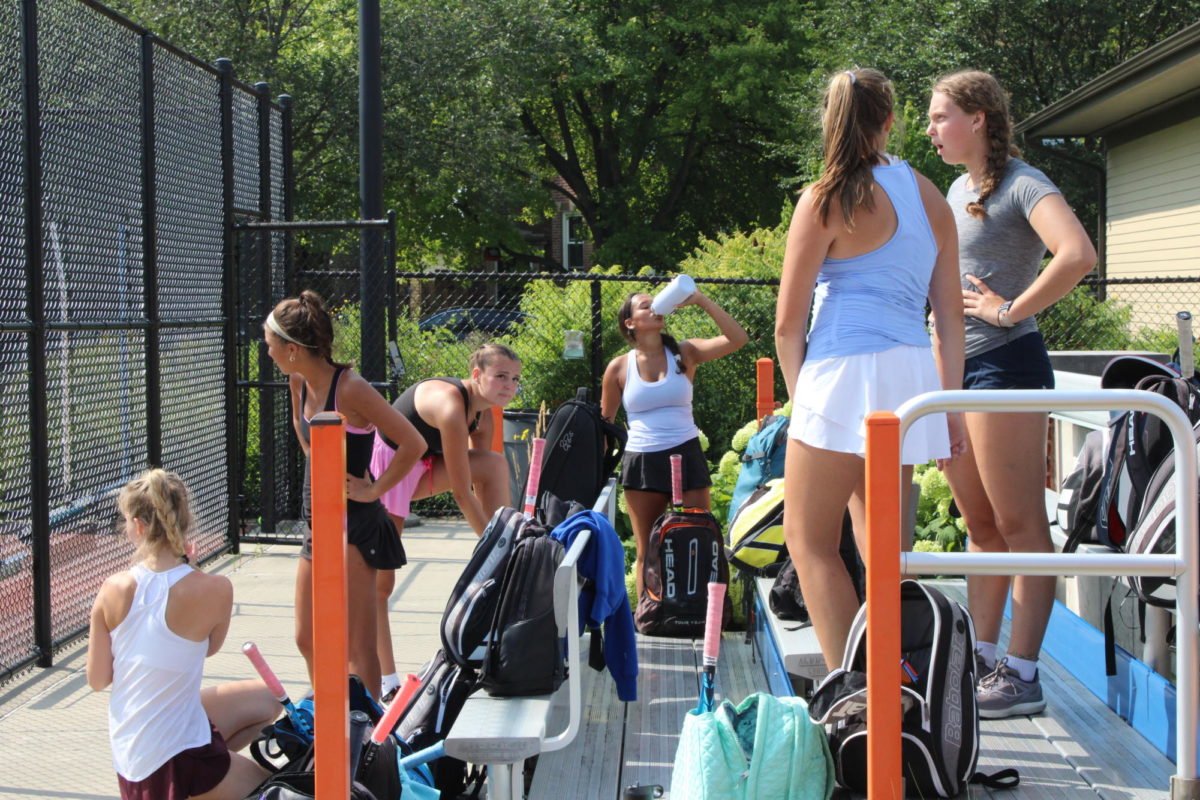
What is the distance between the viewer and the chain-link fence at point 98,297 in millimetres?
5344

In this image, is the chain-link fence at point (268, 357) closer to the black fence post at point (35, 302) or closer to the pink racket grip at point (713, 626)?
the black fence post at point (35, 302)

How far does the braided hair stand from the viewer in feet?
11.6

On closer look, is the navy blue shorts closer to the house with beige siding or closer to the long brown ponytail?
the long brown ponytail

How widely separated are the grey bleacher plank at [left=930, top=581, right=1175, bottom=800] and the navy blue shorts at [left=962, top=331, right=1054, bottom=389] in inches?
40.1

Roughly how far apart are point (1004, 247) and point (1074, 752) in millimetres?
1513

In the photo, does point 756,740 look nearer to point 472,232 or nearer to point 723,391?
point 723,391

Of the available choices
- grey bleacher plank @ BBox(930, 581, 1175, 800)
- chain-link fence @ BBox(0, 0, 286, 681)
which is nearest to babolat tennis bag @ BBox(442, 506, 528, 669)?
grey bleacher plank @ BBox(930, 581, 1175, 800)

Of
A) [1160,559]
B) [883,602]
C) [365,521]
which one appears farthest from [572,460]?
[1160,559]

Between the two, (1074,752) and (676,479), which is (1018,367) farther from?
(676,479)

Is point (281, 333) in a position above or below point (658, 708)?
above

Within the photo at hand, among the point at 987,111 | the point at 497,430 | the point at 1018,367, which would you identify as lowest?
the point at 497,430

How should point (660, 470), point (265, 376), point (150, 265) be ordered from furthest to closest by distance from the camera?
point (265, 376) < point (150, 265) < point (660, 470)

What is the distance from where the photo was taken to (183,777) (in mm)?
3264

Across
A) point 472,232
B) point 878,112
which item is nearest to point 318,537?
point 878,112
